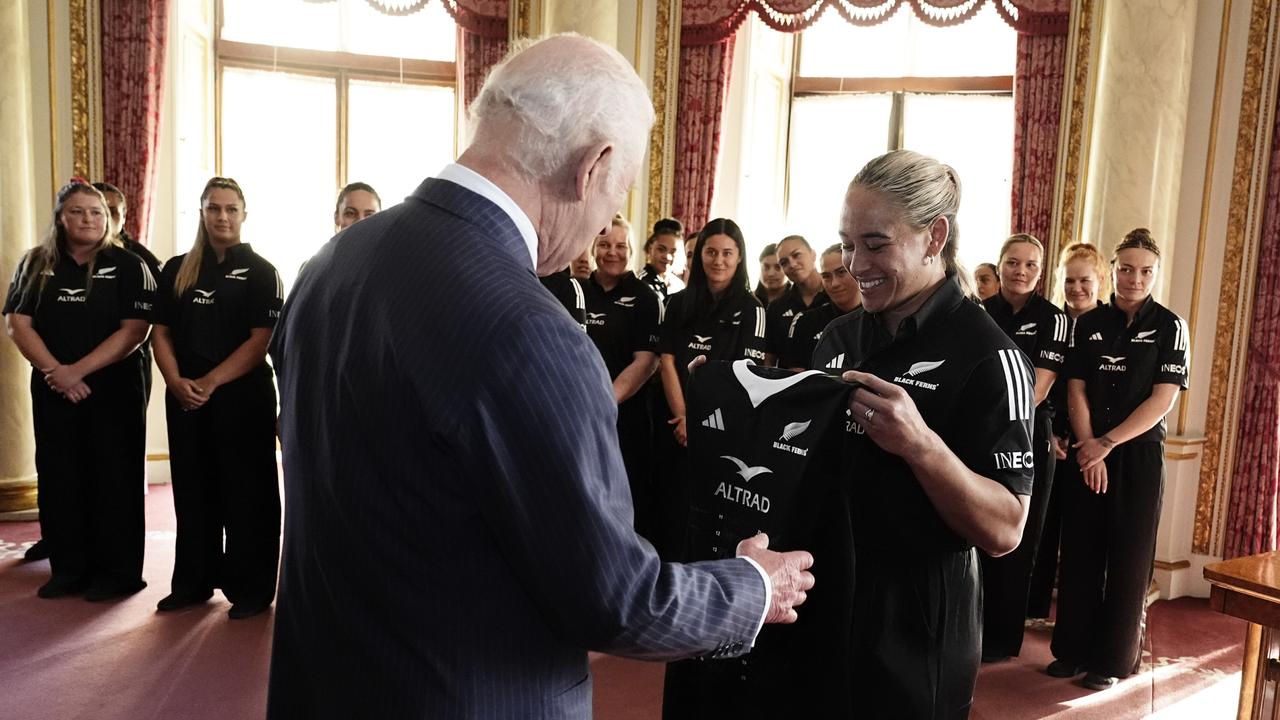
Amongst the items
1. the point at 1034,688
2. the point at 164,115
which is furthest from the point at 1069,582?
the point at 164,115

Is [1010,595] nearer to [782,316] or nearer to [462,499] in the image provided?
Result: [782,316]

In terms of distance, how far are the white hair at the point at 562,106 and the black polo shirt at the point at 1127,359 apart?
3.22 meters

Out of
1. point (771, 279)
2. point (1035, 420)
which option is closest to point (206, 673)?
point (1035, 420)

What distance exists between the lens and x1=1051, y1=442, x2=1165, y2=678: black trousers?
3.63 m

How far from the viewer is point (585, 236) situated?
1116mm

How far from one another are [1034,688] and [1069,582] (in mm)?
450

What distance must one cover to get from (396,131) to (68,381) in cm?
349

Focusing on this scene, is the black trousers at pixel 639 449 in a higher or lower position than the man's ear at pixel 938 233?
lower

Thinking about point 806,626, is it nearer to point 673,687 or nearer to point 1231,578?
point 673,687

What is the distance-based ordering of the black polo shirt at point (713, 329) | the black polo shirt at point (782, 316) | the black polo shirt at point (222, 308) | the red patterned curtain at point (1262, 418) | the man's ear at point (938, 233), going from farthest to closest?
1. the red patterned curtain at point (1262, 418)
2. the black polo shirt at point (782, 316)
3. the black polo shirt at point (713, 329)
4. the black polo shirt at point (222, 308)
5. the man's ear at point (938, 233)

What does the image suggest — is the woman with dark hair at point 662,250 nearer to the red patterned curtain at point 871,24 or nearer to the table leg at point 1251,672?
the red patterned curtain at point 871,24

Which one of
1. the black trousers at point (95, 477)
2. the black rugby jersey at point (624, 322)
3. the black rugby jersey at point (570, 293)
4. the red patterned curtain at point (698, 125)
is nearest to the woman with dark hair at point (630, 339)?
the black rugby jersey at point (624, 322)

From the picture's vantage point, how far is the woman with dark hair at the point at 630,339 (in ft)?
14.2

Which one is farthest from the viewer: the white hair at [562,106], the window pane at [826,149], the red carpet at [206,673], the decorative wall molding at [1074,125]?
the window pane at [826,149]
